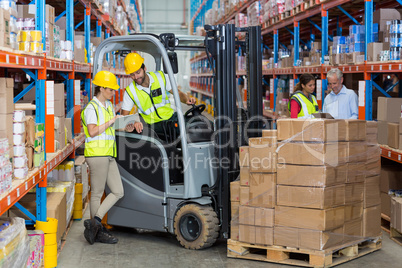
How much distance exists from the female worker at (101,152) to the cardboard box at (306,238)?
1772mm

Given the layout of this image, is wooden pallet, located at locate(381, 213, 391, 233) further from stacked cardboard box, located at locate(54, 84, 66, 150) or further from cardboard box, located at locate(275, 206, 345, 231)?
stacked cardboard box, located at locate(54, 84, 66, 150)

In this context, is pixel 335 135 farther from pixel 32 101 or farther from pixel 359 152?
pixel 32 101

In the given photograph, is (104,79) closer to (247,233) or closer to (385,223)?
(247,233)

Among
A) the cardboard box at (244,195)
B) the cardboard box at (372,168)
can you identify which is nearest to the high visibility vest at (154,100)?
the cardboard box at (244,195)

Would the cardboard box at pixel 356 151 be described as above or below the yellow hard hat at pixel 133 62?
below

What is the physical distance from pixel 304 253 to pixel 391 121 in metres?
2.17

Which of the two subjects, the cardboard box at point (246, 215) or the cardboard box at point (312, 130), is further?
the cardboard box at point (246, 215)

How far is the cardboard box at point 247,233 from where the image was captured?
5105 mm

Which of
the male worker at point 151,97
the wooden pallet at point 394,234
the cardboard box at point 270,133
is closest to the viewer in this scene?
the cardboard box at point 270,133

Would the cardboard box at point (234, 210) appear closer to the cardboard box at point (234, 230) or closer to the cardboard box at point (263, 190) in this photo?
the cardboard box at point (234, 230)

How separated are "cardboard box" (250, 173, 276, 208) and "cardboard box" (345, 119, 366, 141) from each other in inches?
32.4

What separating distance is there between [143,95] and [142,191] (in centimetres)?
102

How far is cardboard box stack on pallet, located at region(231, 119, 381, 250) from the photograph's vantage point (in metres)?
4.86

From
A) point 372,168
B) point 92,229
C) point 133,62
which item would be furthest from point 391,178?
point 92,229
